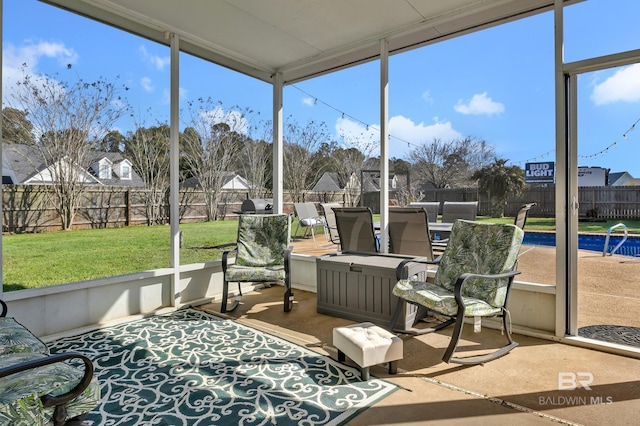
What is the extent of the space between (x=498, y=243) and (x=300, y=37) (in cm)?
309

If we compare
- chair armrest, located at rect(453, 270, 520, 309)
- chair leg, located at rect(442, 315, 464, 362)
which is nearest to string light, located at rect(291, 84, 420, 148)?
chair armrest, located at rect(453, 270, 520, 309)

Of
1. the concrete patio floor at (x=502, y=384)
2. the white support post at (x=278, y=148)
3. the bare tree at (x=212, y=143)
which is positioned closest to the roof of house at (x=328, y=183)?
the white support post at (x=278, y=148)

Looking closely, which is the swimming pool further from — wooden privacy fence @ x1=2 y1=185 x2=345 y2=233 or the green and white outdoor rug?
wooden privacy fence @ x1=2 y1=185 x2=345 y2=233

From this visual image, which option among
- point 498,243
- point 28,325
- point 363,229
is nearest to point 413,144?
point 363,229

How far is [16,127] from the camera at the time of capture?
3.24 m

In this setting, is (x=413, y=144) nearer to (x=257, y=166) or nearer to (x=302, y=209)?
(x=302, y=209)

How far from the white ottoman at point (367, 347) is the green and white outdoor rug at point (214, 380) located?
0.15m

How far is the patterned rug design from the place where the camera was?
9.70 feet

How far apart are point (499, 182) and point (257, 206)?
3.18 metres

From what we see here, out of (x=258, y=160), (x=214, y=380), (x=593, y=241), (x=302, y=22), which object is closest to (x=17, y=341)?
(x=214, y=380)

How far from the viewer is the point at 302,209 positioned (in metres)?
5.49

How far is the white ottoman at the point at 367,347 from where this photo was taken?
238cm

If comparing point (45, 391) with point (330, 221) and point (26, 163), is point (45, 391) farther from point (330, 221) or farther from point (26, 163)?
point (330, 221)

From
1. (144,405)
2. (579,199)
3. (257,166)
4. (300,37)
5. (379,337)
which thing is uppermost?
(300,37)
